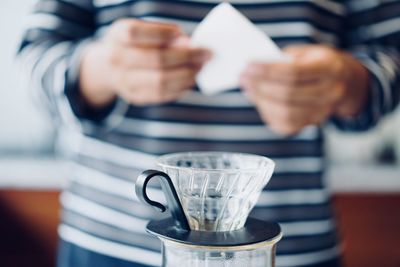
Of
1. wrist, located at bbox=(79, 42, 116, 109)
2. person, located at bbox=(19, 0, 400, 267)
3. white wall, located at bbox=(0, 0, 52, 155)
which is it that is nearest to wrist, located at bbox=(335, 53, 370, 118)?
person, located at bbox=(19, 0, 400, 267)

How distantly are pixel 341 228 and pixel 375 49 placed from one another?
0.91 metres

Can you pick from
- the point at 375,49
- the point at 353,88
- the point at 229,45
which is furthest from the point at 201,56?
the point at 375,49

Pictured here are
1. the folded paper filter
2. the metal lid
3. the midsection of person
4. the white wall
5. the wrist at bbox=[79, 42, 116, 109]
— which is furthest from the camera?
the white wall

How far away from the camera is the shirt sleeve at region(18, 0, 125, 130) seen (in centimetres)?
73

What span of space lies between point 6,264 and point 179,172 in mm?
1517

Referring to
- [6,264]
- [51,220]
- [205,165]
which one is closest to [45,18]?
[205,165]

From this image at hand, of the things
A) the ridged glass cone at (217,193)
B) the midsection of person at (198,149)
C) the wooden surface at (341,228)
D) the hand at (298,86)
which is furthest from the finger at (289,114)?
the wooden surface at (341,228)

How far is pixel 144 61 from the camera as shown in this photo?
2.06ft

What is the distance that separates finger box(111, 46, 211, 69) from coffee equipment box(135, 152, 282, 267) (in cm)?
19

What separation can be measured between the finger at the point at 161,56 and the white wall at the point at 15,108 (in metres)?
1.28

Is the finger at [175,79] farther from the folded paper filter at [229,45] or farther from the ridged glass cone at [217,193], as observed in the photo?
the ridged glass cone at [217,193]

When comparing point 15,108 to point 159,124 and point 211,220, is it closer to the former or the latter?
point 159,124

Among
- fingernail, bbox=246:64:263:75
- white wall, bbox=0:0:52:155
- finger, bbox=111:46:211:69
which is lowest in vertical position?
white wall, bbox=0:0:52:155

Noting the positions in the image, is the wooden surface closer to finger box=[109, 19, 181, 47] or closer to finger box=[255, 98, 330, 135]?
finger box=[255, 98, 330, 135]
